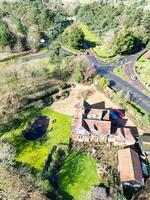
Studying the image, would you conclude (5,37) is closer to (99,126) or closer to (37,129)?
(37,129)

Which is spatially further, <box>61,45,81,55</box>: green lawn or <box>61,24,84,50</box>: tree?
<box>61,45,81,55</box>: green lawn

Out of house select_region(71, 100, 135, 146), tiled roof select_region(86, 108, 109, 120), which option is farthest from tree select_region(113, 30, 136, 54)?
house select_region(71, 100, 135, 146)

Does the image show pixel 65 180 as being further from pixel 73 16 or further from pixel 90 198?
pixel 73 16

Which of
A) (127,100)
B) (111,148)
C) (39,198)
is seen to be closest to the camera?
(39,198)

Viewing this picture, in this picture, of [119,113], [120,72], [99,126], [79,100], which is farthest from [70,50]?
[99,126]

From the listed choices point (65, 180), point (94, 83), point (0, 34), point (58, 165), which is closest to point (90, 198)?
point (65, 180)

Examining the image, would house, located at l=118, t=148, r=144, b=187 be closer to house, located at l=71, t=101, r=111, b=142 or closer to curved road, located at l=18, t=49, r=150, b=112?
house, located at l=71, t=101, r=111, b=142
